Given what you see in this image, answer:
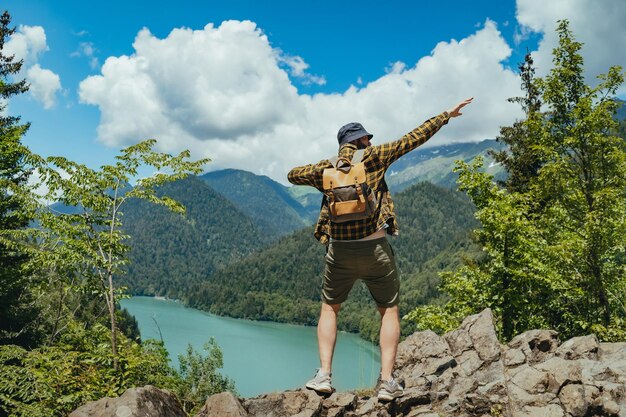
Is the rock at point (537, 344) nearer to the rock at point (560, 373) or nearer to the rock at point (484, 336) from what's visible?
the rock at point (484, 336)

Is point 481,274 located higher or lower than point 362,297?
higher

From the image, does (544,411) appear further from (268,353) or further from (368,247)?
(268,353)

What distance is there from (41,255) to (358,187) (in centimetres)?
579

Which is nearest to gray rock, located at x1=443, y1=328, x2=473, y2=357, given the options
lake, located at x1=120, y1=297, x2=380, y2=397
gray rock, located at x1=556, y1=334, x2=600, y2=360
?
gray rock, located at x1=556, y1=334, x2=600, y2=360

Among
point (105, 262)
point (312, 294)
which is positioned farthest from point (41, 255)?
point (312, 294)

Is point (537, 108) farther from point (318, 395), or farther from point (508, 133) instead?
point (318, 395)

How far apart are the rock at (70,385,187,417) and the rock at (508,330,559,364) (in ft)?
18.2

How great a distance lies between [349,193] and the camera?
3924 mm

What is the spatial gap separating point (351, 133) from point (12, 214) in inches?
461

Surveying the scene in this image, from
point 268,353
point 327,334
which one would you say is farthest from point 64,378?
point 268,353

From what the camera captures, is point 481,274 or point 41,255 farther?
point 481,274

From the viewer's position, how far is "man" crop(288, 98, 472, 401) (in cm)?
408

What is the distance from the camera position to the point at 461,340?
24.3 feet

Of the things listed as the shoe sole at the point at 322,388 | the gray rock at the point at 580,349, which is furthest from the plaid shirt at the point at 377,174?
the gray rock at the point at 580,349
